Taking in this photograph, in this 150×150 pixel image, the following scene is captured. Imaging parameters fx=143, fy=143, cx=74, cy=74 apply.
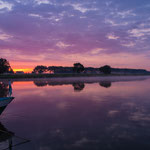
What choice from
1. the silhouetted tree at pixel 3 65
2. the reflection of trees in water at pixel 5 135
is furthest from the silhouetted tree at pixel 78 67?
the reflection of trees in water at pixel 5 135

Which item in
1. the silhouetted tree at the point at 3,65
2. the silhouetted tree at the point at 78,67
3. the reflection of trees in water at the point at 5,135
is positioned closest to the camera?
the reflection of trees in water at the point at 5,135

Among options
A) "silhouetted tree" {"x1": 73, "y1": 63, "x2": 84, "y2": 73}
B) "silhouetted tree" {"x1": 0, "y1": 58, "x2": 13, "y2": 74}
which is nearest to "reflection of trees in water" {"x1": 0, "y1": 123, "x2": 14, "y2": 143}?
"silhouetted tree" {"x1": 0, "y1": 58, "x2": 13, "y2": 74}

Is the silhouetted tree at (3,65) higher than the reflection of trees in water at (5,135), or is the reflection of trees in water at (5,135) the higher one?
the silhouetted tree at (3,65)

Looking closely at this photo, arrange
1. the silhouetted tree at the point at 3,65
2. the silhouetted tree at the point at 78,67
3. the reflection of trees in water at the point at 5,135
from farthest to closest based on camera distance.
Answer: the silhouetted tree at the point at 78,67, the silhouetted tree at the point at 3,65, the reflection of trees in water at the point at 5,135

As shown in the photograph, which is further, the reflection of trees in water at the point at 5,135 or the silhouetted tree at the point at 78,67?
the silhouetted tree at the point at 78,67

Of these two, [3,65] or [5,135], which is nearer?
[5,135]

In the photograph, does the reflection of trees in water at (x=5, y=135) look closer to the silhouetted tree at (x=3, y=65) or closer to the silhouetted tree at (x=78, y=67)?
the silhouetted tree at (x=3, y=65)

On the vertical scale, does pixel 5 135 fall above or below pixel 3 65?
below

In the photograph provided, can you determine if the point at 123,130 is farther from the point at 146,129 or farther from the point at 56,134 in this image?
the point at 56,134

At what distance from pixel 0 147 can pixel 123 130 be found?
9.19 m

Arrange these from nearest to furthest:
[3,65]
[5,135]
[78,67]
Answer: [5,135] < [3,65] < [78,67]

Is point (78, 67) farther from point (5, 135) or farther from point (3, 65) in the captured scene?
point (5, 135)

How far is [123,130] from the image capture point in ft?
38.5

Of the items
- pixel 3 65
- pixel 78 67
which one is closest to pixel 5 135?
pixel 3 65
